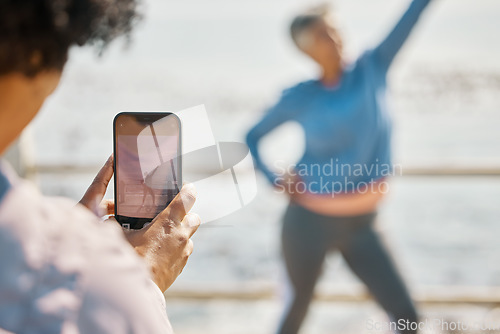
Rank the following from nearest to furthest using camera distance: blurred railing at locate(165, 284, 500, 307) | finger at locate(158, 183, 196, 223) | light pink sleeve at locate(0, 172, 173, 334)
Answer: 1. light pink sleeve at locate(0, 172, 173, 334)
2. finger at locate(158, 183, 196, 223)
3. blurred railing at locate(165, 284, 500, 307)

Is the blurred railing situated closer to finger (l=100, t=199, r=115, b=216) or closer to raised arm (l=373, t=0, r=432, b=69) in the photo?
raised arm (l=373, t=0, r=432, b=69)

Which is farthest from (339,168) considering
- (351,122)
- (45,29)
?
(45,29)

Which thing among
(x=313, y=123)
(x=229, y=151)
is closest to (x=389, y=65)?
(x=313, y=123)

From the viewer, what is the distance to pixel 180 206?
0.62 metres

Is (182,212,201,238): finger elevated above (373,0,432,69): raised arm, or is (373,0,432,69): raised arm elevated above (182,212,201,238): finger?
(182,212,201,238): finger

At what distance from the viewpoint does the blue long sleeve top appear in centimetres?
208

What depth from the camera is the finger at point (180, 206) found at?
610 mm

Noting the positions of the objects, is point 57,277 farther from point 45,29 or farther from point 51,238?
point 45,29

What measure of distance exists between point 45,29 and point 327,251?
5.92 ft

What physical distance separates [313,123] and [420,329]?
0.73 meters

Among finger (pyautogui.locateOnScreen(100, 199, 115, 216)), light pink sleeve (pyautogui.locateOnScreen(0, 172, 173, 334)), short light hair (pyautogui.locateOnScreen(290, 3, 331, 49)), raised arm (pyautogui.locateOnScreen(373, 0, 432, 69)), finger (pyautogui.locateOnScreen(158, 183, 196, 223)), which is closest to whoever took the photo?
light pink sleeve (pyautogui.locateOnScreen(0, 172, 173, 334))

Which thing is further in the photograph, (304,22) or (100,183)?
(304,22)

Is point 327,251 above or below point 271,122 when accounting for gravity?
below

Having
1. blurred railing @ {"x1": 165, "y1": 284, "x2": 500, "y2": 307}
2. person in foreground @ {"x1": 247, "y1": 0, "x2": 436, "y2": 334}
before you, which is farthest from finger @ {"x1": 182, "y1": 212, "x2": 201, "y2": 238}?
blurred railing @ {"x1": 165, "y1": 284, "x2": 500, "y2": 307}
